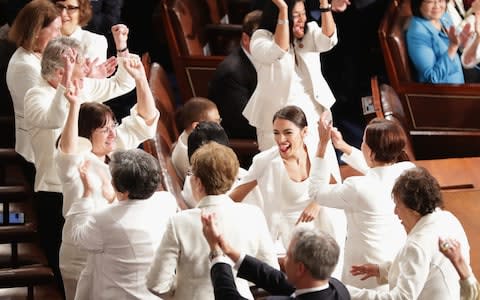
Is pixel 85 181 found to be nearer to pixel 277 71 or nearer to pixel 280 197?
pixel 280 197

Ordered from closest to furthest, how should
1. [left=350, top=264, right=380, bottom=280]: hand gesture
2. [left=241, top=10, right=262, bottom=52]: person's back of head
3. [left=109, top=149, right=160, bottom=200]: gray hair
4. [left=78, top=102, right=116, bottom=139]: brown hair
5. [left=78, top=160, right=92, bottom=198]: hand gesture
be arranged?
[left=109, top=149, right=160, bottom=200]: gray hair < [left=78, top=160, right=92, bottom=198]: hand gesture < [left=350, top=264, right=380, bottom=280]: hand gesture < [left=78, top=102, right=116, bottom=139]: brown hair < [left=241, top=10, right=262, bottom=52]: person's back of head

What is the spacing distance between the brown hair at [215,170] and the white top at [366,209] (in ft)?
2.21

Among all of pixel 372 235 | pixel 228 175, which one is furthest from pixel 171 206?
pixel 372 235

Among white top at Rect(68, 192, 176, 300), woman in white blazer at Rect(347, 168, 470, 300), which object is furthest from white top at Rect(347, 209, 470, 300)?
white top at Rect(68, 192, 176, 300)

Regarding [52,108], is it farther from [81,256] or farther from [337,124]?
[337,124]

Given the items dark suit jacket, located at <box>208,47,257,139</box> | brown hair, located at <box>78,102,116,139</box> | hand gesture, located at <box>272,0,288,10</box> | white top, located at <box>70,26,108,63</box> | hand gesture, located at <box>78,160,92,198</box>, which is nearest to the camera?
hand gesture, located at <box>78,160,92,198</box>

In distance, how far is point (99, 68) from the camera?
5664 millimetres

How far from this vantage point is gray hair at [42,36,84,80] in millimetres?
5508

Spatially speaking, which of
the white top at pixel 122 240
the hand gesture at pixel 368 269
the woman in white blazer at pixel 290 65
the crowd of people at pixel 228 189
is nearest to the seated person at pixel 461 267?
the crowd of people at pixel 228 189

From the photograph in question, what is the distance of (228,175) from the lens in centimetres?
465

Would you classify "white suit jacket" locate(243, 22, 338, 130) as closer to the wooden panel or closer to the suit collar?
the wooden panel

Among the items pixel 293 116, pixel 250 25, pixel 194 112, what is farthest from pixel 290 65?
pixel 293 116

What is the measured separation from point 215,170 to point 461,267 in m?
0.88

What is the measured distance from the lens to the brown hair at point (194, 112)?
6102 mm
